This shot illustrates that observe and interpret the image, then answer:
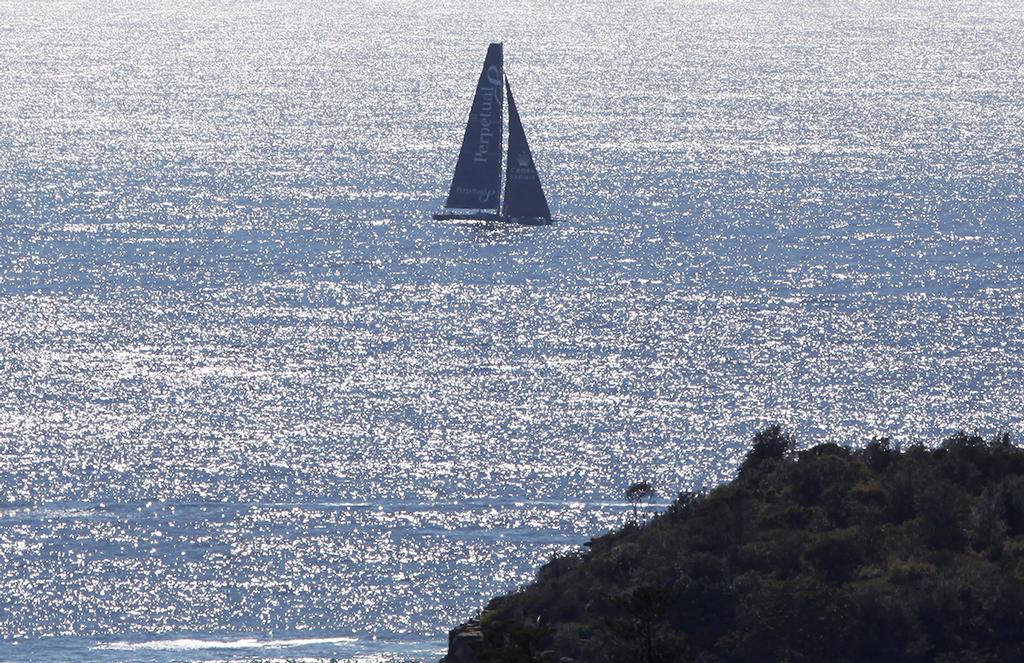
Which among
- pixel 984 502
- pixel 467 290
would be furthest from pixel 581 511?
pixel 467 290

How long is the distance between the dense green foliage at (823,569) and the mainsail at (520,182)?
211 feet

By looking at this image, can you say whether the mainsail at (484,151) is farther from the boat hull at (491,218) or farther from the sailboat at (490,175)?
the boat hull at (491,218)

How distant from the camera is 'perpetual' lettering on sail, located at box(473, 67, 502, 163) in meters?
117

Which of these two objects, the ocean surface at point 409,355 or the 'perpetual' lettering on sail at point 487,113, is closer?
the ocean surface at point 409,355

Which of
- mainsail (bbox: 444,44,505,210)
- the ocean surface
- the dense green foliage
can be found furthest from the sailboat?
the dense green foliage

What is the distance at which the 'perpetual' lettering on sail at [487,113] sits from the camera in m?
117

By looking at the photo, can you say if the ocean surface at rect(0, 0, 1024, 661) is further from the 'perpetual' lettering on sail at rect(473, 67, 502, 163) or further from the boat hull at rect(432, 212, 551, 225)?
the 'perpetual' lettering on sail at rect(473, 67, 502, 163)

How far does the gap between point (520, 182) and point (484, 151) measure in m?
3.19

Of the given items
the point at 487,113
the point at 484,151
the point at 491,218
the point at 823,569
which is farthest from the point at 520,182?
the point at 823,569

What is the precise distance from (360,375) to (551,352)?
8782 mm

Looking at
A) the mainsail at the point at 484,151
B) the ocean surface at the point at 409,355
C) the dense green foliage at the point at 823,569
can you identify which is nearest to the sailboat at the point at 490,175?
the mainsail at the point at 484,151

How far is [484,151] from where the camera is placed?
4638 inches

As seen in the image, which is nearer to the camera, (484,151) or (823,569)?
(823,569)

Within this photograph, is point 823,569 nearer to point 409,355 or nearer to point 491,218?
point 409,355
